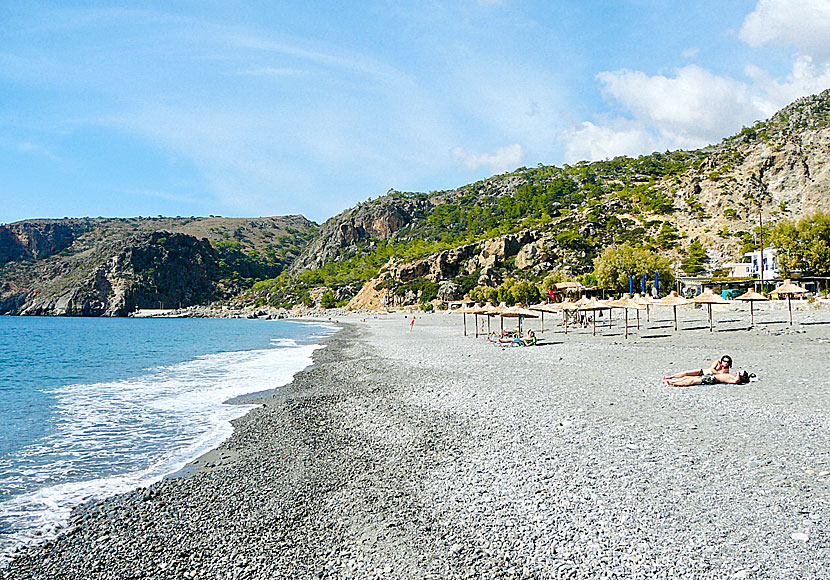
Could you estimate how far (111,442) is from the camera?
1095 centimetres

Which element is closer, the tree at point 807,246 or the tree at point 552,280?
the tree at point 807,246

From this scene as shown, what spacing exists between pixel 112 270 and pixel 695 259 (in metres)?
138

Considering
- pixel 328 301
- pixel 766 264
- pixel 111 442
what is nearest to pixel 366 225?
pixel 328 301

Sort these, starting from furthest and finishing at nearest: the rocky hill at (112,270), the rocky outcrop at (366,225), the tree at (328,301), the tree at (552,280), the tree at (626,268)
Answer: the rocky outcrop at (366,225), the rocky hill at (112,270), the tree at (328,301), the tree at (552,280), the tree at (626,268)

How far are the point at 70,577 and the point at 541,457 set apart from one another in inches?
232

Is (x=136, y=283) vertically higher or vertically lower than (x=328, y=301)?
higher

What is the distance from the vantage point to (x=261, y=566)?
5.25 meters

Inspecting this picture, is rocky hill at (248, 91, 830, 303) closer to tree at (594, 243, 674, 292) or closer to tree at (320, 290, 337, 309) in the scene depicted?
tree at (320, 290, 337, 309)

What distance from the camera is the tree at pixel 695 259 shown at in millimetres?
61250

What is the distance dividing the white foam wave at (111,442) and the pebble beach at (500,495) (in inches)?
22.6

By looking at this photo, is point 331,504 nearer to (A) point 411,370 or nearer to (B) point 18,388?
(A) point 411,370

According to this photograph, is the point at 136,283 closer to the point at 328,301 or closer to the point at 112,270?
the point at 112,270

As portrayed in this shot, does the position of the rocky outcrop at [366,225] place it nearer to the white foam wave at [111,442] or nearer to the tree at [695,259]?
the tree at [695,259]

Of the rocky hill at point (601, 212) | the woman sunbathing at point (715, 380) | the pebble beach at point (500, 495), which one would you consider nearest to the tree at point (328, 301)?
the rocky hill at point (601, 212)
